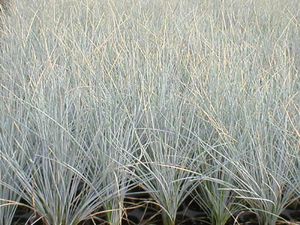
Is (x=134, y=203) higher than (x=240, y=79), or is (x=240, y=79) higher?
(x=240, y=79)

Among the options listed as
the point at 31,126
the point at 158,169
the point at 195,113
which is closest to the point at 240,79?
the point at 195,113

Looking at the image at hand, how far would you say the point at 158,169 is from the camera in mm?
1442

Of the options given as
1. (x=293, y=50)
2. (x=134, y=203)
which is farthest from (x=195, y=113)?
(x=293, y=50)

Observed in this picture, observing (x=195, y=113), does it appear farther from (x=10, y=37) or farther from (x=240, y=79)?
(x=10, y=37)

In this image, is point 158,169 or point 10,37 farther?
point 10,37

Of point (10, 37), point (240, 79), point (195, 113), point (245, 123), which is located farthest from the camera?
point (10, 37)

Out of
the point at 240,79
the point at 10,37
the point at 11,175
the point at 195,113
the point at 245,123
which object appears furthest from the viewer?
the point at 10,37

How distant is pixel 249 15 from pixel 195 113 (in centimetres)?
175

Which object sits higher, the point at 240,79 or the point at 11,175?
the point at 240,79

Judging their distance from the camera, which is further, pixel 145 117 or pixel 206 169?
pixel 145 117

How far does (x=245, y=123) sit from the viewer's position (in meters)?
1.53

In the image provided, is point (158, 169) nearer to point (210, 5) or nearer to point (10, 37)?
point (10, 37)

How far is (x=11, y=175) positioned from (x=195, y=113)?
63 centimetres

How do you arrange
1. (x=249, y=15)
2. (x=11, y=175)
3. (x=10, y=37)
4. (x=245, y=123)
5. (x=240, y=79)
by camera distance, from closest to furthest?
1. (x=11, y=175)
2. (x=245, y=123)
3. (x=240, y=79)
4. (x=10, y=37)
5. (x=249, y=15)
